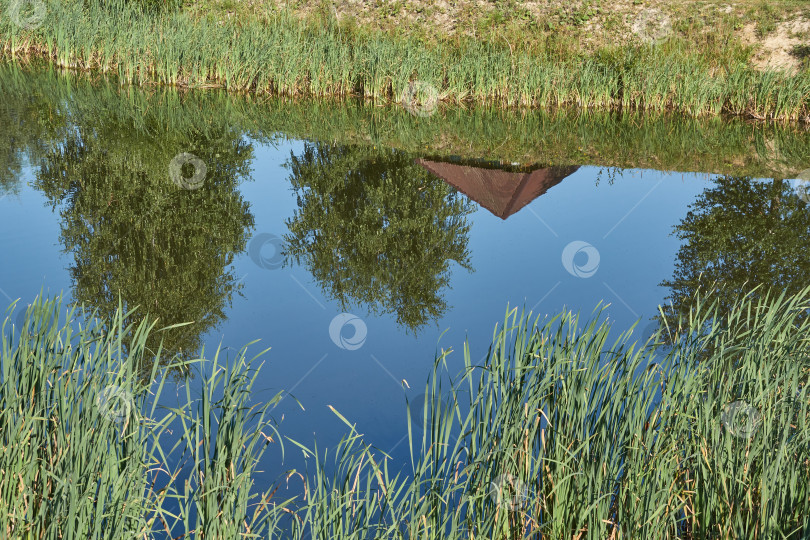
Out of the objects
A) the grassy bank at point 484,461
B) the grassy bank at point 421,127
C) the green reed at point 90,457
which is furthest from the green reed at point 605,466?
the grassy bank at point 421,127

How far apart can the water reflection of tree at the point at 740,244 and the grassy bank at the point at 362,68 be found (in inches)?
188

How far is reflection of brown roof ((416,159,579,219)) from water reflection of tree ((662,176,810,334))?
199 centimetres

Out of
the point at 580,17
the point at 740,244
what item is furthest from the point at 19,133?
the point at 580,17

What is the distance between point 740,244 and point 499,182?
329cm

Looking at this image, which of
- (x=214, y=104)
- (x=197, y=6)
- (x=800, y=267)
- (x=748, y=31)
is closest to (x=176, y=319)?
(x=800, y=267)

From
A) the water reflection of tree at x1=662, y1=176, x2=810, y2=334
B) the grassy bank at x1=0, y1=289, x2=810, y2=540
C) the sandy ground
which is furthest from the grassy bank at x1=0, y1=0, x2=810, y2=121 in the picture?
the grassy bank at x1=0, y1=289, x2=810, y2=540

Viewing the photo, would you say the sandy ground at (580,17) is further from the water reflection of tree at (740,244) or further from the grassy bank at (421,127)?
A: the water reflection of tree at (740,244)

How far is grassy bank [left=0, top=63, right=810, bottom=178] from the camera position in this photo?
12.6 metres

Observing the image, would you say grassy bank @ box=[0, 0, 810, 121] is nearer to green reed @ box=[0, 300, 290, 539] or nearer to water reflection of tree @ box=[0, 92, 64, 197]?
water reflection of tree @ box=[0, 92, 64, 197]

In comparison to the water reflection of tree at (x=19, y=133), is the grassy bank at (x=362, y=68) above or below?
above

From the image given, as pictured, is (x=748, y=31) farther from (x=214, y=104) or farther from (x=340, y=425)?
(x=340, y=425)

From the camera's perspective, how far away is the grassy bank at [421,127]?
12.6 metres

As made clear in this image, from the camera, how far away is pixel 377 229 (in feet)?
29.4

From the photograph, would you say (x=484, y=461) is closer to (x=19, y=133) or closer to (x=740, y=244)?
(x=740, y=244)
